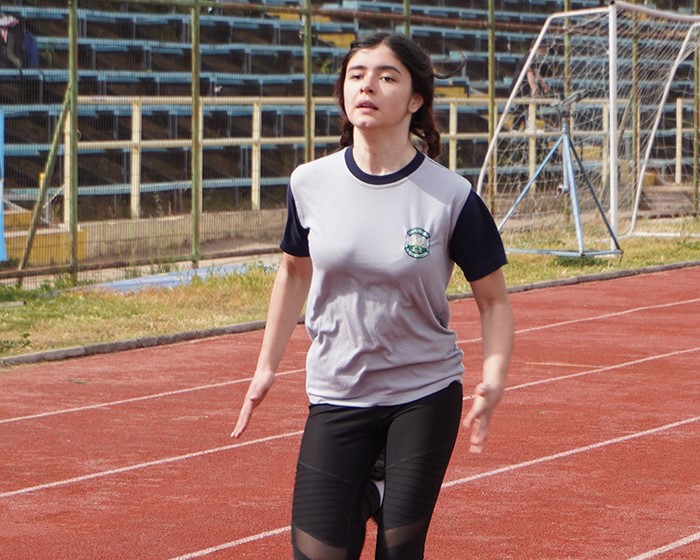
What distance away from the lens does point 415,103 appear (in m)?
4.33

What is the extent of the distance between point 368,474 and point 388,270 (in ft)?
1.93

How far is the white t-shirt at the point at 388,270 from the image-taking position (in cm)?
412

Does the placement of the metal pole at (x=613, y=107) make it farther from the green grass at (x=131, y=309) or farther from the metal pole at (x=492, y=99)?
the metal pole at (x=492, y=99)

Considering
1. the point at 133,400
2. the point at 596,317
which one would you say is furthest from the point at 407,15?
the point at 133,400

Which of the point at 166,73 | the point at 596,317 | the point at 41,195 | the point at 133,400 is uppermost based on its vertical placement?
the point at 166,73

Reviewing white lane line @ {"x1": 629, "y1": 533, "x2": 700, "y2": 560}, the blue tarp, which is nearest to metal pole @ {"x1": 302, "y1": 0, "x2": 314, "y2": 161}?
the blue tarp

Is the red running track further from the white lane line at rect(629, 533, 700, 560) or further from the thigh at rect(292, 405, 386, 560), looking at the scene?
the thigh at rect(292, 405, 386, 560)

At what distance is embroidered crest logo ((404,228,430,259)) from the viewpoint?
4.10 m

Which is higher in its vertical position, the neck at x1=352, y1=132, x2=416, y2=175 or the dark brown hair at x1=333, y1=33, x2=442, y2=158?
the dark brown hair at x1=333, y1=33, x2=442, y2=158

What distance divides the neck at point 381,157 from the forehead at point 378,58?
206 millimetres

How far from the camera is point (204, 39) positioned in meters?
18.0

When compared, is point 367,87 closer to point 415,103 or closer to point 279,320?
point 415,103

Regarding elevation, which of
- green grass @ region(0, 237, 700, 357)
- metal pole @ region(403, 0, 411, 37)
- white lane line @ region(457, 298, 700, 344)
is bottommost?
white lane line @ region(457, 298, 700, 344)

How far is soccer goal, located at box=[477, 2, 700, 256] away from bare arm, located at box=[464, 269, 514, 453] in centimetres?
1419
